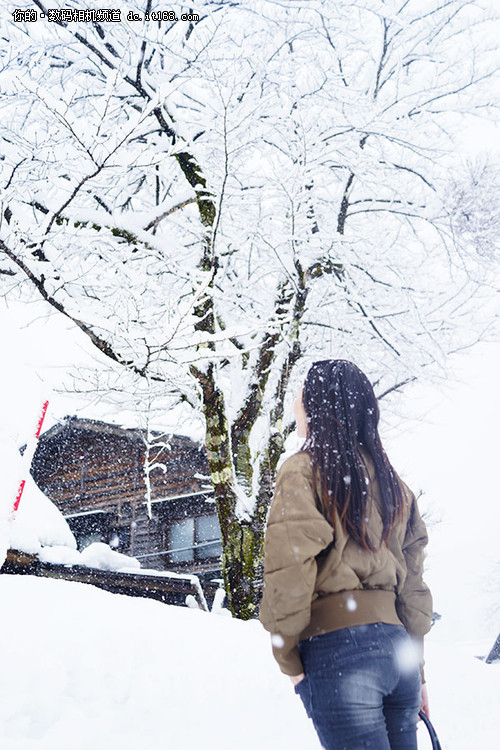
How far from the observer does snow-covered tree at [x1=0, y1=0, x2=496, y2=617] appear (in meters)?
4.66

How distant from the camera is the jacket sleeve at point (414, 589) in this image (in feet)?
5.72

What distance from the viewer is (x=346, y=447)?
67.9 inches

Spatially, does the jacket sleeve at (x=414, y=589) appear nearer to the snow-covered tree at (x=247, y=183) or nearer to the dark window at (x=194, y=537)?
the snow-covered tree at (x=247, y=183)

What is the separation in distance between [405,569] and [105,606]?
9.07 ft

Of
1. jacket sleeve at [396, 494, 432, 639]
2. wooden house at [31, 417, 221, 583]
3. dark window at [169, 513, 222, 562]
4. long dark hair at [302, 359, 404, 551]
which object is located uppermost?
wooden house at [31, 417, 221, 583]

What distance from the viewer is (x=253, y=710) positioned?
3047 mm

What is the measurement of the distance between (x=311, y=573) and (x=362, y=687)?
32 centimetres

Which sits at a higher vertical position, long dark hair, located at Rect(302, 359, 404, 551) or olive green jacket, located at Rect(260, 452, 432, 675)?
long dark hair, located at Rect(302, 359, 404, 551)

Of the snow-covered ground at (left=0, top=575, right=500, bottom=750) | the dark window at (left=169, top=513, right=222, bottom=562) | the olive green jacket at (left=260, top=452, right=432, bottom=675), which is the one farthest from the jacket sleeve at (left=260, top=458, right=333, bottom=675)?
the dark window at (left=169, top=513, right=222, bottom=562)

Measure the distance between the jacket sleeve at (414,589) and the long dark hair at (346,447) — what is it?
0.18m

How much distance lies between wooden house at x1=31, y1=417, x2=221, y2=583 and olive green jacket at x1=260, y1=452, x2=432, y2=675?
12.6 m

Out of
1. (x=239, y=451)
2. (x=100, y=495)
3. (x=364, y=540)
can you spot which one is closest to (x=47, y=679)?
(x=364, y=540)

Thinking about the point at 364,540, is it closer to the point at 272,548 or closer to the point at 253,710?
the point at 272,548

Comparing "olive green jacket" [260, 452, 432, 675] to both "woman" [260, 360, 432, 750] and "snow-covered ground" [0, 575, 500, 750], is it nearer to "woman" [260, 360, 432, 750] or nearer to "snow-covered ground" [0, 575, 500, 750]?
"woman" [260, 360, 432, 750]
